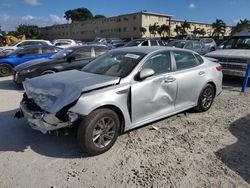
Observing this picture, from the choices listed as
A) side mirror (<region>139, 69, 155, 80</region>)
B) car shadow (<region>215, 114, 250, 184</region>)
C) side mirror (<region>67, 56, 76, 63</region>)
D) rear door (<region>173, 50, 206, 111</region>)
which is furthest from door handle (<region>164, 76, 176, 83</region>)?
side mirror (<region>67, 56, 76, 63</region>)

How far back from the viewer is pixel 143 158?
349 centimetres

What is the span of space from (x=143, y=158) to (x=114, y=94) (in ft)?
3.56

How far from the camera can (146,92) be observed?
3.96m

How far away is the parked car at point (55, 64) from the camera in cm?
762

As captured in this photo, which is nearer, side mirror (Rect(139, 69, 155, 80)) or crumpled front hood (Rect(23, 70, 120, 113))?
crumpled front hood (Rect(23, 70, 120, 113))

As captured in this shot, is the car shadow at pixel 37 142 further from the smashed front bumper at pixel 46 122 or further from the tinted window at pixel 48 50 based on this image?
the tinted window at pixel 48 50

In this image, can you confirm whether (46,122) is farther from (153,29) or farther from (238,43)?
(153,29)

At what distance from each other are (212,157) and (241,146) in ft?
2.33

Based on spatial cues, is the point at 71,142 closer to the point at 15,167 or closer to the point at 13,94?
the point at 15,167

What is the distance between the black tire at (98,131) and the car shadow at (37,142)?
25 cm

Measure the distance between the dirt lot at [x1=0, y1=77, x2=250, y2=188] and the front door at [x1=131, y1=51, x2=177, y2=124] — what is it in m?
0.45

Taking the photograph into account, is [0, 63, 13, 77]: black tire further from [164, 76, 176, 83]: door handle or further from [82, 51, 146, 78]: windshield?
[164, 76, 176, 83]: door handle

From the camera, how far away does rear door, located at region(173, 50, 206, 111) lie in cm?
460

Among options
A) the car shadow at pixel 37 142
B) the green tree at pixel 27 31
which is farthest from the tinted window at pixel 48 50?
the green tree at pixel 27 31
